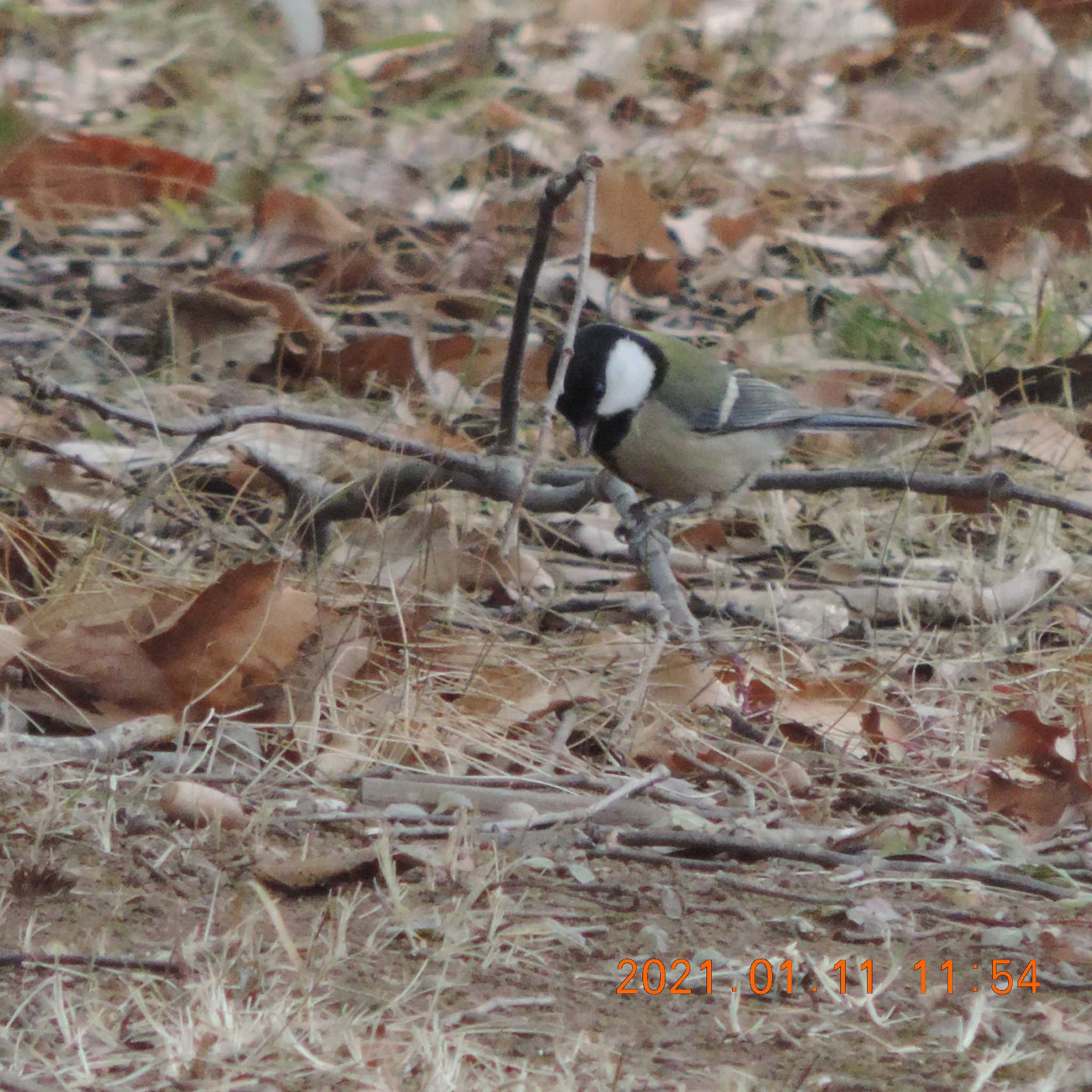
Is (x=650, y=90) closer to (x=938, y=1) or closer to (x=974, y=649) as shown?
(x=938, y=1)

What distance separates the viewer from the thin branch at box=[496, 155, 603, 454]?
2.17 meters

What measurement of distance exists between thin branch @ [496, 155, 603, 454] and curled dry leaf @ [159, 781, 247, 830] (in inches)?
37.9

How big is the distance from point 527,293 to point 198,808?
1.03 meters

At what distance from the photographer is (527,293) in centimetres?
255

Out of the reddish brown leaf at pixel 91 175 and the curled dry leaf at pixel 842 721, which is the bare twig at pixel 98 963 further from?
the reddish brown leaf at pixel 91 175

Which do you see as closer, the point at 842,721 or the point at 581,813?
the point at 581,813

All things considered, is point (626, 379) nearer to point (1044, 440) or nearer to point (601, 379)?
point (601, 379)

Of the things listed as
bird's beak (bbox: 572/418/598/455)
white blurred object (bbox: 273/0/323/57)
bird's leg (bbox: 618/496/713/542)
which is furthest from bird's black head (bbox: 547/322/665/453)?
white blurred object (bbox: 273/0/323/57)

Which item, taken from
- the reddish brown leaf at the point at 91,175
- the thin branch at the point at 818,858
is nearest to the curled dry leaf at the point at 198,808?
the thin branch at the point at 818,858

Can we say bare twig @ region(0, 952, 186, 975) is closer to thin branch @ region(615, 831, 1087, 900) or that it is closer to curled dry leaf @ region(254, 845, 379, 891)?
curled dry leaf @ region(254, 845, 379, 891)

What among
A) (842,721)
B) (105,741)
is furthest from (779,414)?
(105,741)

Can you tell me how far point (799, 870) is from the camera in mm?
2043

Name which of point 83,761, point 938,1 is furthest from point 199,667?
point 938,1
